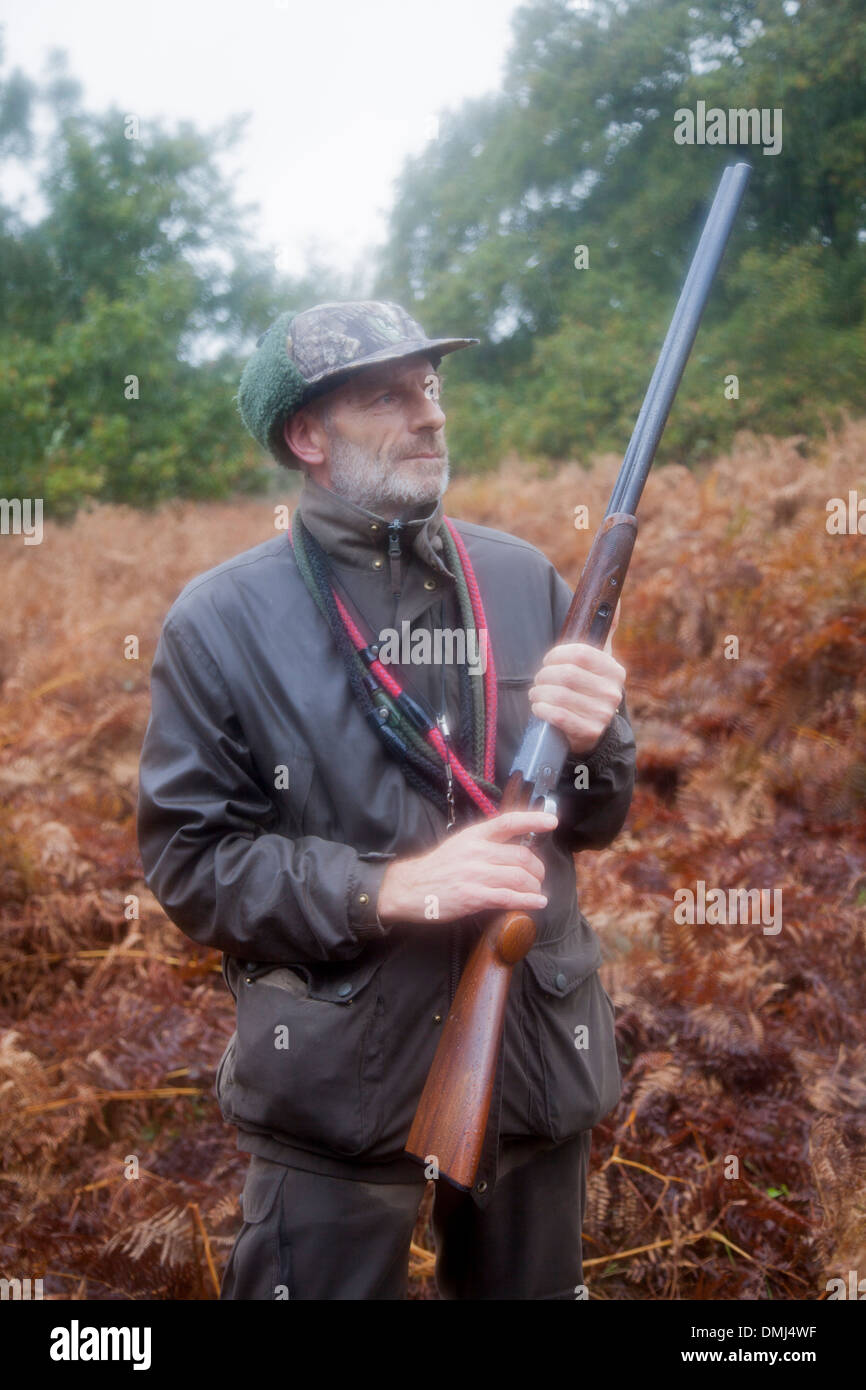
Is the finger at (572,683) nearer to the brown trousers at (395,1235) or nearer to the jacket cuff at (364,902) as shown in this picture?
the jacket cuff at (364,902)

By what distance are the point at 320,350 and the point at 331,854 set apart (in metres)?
1.15

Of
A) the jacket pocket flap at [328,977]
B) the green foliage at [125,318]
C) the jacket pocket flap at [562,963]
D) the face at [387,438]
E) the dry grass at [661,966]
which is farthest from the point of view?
the green foliage at [125,318]

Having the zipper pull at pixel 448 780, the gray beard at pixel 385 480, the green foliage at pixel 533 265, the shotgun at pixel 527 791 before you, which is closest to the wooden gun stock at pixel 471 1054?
the shotgun at pixel 527 791

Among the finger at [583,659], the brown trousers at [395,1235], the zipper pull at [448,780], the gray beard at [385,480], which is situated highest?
the gray beard at [385,480]

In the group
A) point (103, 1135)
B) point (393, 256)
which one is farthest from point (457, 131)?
point (103, 1135)

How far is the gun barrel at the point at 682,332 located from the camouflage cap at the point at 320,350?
489 mm

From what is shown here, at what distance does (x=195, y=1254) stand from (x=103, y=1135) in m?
1.02

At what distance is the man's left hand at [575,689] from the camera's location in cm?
220

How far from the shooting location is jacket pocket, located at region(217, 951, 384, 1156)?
86.0 inches

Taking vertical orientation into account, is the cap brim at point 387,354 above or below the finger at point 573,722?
above

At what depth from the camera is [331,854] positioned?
85.7 inches

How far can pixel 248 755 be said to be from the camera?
91.2 inches

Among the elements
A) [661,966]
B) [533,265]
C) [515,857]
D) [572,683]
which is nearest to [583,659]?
[572,683]

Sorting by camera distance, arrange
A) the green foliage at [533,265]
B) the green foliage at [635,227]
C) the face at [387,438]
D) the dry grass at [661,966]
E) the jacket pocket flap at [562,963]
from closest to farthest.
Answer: the jacket pocket flap at [562,963], the face at [387,438], the dry grass at [661,966], the green foliage at [635,227], the green foliage at [533,265]
